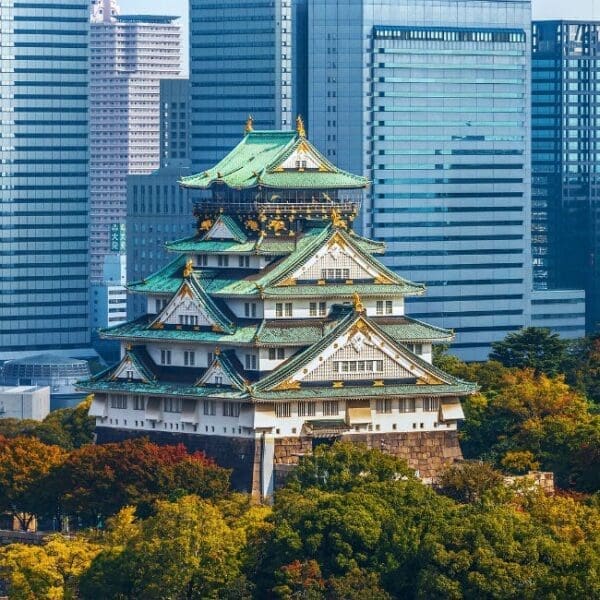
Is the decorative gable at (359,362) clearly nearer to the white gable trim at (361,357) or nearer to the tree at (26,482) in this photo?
the white gable trim at (361,357)

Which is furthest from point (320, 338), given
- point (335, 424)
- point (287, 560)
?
point (287, 560)

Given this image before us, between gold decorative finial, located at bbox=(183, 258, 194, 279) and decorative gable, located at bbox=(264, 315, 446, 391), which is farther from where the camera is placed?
gold decorative finial, located at bbox=(183, 258, 194, 279)

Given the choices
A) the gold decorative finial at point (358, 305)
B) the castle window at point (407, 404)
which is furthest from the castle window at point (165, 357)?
the castle window at point (407, 404)

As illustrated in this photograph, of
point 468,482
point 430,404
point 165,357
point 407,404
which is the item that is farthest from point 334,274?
point 468,482

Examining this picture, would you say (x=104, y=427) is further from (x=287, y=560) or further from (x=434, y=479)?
(x=287, y=560)

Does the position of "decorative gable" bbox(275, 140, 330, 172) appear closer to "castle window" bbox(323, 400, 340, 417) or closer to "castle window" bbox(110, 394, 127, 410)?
"castle window" bbox(110, 394, 127, 410)

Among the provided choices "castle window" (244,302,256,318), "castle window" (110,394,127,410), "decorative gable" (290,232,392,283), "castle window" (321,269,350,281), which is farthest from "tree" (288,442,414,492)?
"castle window" (110,394,127,410)

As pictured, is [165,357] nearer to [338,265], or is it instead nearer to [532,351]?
[338,265]
